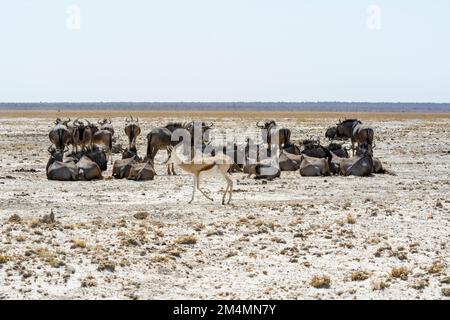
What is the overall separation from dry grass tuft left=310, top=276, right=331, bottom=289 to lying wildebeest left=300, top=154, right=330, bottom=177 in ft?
37.0

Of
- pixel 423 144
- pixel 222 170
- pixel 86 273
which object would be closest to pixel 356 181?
pixel 222 170

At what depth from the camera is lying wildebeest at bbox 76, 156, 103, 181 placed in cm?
1939

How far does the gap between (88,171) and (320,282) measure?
1133 cm

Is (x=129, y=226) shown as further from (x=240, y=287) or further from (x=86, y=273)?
(x=240, y=287)

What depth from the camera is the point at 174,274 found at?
386 inches

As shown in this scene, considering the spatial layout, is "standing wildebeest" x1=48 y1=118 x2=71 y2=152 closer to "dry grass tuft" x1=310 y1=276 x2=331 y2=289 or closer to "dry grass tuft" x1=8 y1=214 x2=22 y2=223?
"dry grass tuft" x1=8 y1=214 x2=22 y2=223

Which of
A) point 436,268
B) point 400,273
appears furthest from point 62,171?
point 436,268

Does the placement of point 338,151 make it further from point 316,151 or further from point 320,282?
point 320,282

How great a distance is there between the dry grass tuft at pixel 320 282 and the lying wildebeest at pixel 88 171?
11.2 metres

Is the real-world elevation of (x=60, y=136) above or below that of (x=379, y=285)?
above

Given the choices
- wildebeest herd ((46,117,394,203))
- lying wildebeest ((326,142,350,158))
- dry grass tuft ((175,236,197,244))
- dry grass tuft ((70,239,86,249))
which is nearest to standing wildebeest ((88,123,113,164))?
wildebeest herd ((46,117,394,203))

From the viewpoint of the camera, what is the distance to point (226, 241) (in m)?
11.6

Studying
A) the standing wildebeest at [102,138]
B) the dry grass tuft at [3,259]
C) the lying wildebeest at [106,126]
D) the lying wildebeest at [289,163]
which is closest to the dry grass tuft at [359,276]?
the dry grass tuft at [3,259]

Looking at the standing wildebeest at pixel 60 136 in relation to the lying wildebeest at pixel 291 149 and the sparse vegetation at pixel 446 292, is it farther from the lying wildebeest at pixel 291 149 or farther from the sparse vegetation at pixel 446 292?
the sparse vegetation at pixel 446 292
